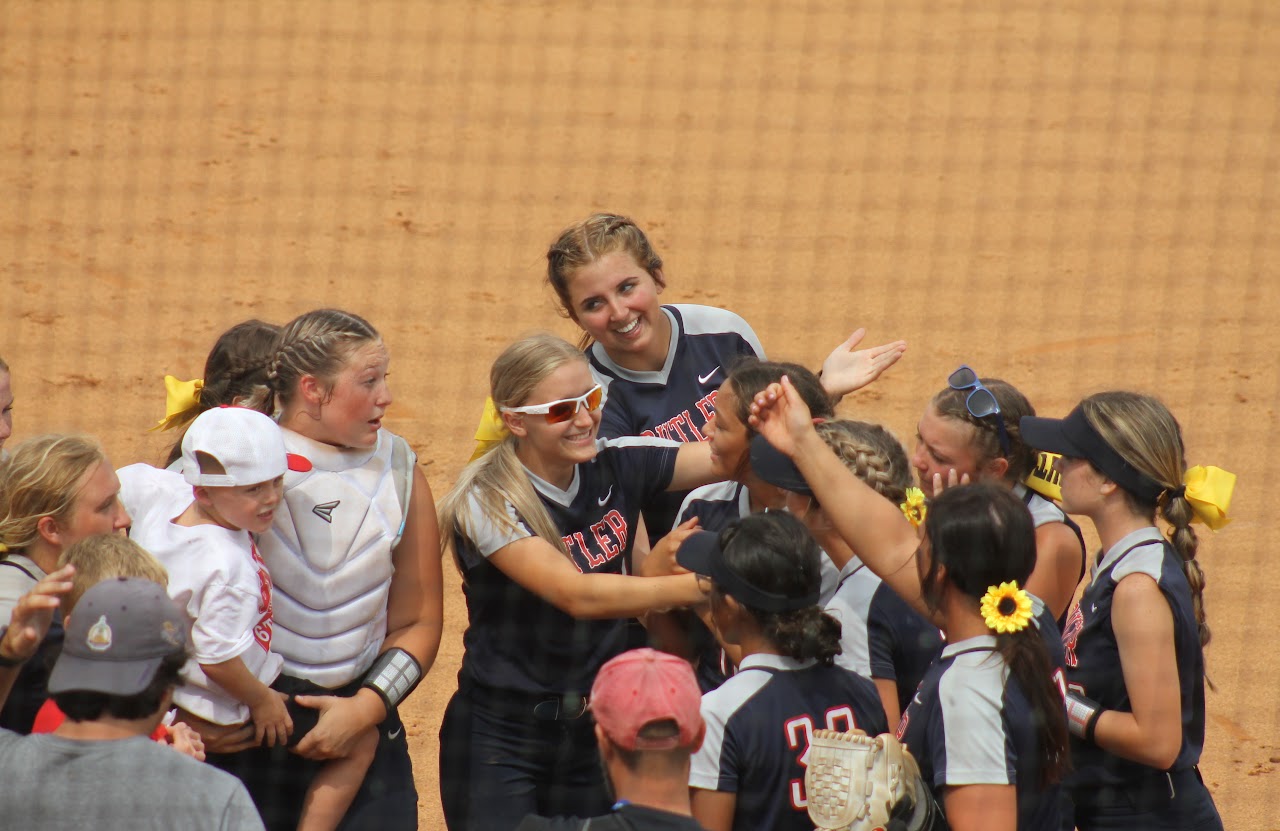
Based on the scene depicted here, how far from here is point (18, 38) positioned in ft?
42.5

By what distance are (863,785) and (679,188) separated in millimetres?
9292

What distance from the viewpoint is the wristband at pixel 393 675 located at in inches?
130

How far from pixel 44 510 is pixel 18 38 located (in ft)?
38.0

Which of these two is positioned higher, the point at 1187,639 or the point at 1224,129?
the point at 1224,129

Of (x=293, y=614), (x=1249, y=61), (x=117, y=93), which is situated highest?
(x=1249, y=61)

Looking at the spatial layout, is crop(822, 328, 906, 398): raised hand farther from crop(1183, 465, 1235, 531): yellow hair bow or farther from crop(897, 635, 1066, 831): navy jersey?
crop(897, 635, 1066, 831): navy jersey

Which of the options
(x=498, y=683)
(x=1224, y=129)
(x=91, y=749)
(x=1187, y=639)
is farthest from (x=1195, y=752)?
(x=1224, y=129)

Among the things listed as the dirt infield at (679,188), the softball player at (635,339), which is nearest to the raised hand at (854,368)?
the softball player at (635,339)

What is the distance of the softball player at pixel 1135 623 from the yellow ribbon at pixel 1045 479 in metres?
0.31

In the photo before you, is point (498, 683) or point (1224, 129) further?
point (1224, 129)

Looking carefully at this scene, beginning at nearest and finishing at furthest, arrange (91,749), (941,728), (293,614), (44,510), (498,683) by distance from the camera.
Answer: (91,749), (941,728), (44,510), (293,614), (498,683)

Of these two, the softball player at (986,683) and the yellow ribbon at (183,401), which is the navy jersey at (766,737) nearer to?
the softball player at (986,683)

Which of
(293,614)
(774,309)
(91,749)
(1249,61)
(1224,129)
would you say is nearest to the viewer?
(91,749)

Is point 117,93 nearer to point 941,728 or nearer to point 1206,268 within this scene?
point 1206,268
